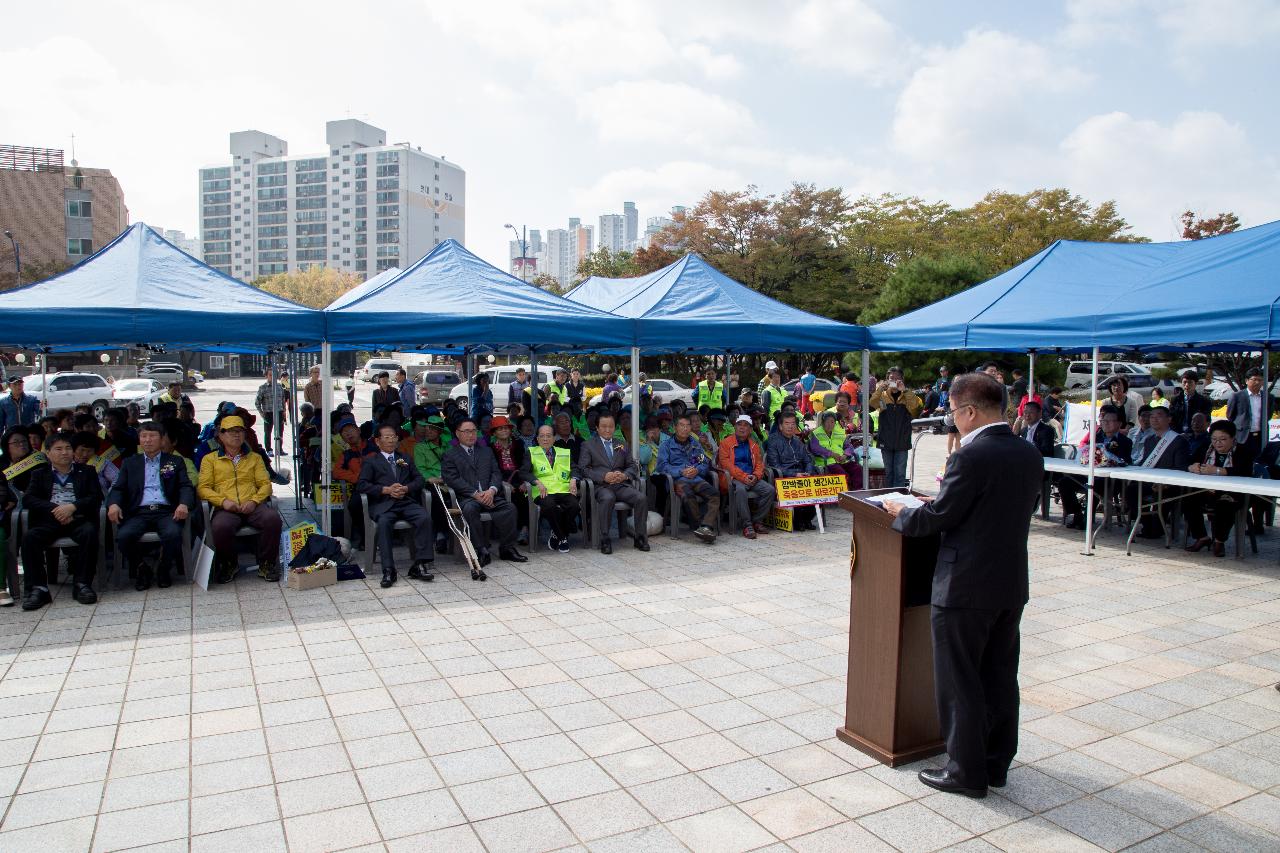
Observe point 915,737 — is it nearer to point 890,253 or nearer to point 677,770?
point 677,770

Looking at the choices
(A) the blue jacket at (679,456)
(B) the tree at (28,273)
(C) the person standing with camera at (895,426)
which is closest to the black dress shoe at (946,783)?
(A) the blue jacket at (679,456)

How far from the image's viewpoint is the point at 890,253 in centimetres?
3306

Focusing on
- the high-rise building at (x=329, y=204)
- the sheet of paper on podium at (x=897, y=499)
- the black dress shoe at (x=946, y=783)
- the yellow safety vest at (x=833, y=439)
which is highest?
the high-rise building at (x=329, y=204)

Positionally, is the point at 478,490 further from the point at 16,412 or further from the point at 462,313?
the point at 16,412

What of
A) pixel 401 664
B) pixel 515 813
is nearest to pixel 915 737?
pixel 515 813

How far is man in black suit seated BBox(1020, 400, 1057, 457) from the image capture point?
359 inches

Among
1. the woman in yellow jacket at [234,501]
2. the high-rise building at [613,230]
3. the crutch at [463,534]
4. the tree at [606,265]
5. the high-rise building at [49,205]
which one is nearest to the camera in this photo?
the woman in yellow jacket at [234,501]

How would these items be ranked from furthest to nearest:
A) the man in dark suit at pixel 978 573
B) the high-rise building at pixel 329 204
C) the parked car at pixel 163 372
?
the high-rise building at pixel 329 204
the parked car at pixel 163 372
the man in dark suit at pixel 978 573

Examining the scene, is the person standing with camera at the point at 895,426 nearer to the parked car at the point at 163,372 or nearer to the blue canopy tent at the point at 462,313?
the blue canopy tent at the point at 462,313

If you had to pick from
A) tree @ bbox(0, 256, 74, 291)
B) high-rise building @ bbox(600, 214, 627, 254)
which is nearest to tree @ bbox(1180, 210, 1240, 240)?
tree @ bbox(0, 256, 74, 291)

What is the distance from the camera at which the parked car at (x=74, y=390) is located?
24109 millimetres

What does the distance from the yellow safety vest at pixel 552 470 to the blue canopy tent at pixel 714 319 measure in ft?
5.84

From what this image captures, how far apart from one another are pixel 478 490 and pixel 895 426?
214 inches

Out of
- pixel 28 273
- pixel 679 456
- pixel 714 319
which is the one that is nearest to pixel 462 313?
pixel 679 456
